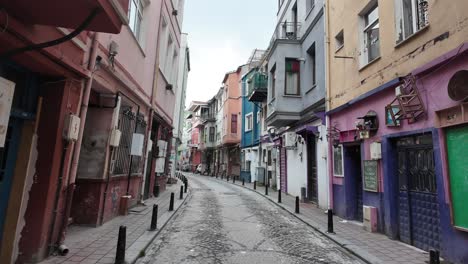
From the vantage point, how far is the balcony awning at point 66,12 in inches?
143

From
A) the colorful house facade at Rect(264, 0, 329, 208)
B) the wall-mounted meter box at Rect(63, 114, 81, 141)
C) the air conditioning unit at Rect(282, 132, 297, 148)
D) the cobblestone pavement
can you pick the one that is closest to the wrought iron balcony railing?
the colorful house facade at Rect(264, 0, 329, 208)

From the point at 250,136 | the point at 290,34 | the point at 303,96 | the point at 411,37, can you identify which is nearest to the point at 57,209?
the point at 411,37

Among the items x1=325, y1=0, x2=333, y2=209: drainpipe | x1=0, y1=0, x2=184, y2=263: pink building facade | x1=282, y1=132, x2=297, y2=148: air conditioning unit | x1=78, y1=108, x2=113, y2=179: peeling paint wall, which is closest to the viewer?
x1=0, y1=0, x2=184, y2=263: pink building facade

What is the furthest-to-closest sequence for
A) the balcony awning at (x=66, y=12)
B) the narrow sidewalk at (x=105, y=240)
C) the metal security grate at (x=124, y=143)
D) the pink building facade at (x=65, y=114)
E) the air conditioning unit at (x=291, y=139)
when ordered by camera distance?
the air conditioning unit at (x=291, y=139), the metal security grate at (x=124, y=143), the narrow sidewalk at (x=105, y=240), the pink building facade at (x=65, y=114), the balcony awning at (x=66, y=12)

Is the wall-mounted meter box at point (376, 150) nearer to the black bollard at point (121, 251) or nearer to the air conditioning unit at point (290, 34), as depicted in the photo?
the black bollard at point (121, 251)

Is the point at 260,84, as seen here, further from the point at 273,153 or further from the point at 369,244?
the point at 369,244

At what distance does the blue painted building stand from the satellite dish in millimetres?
19892

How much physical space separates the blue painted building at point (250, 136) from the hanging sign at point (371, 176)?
16.4m

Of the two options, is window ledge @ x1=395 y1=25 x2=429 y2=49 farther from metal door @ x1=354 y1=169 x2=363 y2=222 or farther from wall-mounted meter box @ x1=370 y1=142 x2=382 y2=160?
metal door @ x1=354 y1=169 x2=363 y2=222

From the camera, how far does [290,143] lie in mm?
16453

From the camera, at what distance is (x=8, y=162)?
197 inches

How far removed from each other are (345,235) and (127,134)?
23.6 feet

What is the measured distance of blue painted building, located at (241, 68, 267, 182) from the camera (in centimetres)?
2748

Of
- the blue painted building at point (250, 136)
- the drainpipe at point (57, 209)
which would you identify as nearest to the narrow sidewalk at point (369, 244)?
the drainpipe at point (57, 209)
